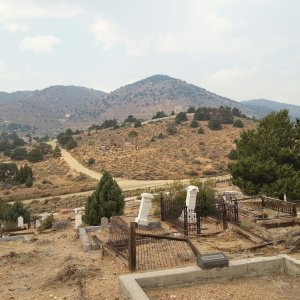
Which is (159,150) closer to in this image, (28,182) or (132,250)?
(28,182)

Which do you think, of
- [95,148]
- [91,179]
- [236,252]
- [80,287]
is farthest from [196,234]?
[95,148]

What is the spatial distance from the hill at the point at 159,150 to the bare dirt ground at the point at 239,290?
151 ft

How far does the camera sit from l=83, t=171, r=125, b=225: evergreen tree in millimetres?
20625

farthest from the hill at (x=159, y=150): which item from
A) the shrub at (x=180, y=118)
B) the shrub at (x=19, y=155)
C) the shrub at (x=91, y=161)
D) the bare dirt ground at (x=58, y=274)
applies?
the bare dirt ground at (x=58, y=274)

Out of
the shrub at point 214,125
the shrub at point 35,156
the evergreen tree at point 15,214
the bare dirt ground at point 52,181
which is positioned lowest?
the bare dirt ground at point 52,181

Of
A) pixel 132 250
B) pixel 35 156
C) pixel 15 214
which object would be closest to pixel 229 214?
pixel 132 250

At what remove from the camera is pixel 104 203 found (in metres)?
21.0

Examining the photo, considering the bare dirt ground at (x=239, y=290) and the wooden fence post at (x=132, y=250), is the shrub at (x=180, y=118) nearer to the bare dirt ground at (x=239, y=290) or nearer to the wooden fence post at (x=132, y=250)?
the wooden fence post at (x=132, y=250)

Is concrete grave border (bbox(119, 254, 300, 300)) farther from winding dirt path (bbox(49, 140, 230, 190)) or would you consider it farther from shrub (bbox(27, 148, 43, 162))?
shrub (bbox(27, 148, 43, 162))

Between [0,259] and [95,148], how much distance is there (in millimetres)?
66392

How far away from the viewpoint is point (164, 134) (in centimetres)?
8025

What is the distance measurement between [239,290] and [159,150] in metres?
62.2

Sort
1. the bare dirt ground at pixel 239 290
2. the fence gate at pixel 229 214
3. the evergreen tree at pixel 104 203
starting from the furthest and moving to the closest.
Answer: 1. the evergreen tree at pixel 104 203
2. the fence gate at pixel 229 214
3. the bare dirt ground at pixel 239 290

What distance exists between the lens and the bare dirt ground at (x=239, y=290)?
280 inches
